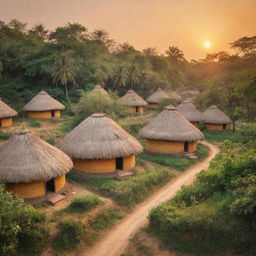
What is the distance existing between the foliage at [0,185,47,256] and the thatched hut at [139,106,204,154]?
14451mm

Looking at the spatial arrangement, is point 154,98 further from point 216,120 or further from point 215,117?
point 216,120

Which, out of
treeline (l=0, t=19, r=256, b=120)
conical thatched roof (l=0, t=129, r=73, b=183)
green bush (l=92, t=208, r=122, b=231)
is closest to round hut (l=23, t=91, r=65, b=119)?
treeline (l=0, t=19, r=256, b=120)

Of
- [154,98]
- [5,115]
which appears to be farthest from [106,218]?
[154,98]

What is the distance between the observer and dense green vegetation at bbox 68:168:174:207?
17.8m

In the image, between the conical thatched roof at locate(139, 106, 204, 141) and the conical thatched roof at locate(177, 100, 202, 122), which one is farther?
the conical thatched roof at locate(177, 100, 202, 122)

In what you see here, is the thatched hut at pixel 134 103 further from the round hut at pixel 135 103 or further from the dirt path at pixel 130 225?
the dirt path at pixel 130 225

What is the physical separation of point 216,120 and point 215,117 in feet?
1.37

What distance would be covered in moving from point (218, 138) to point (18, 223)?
87.2ft

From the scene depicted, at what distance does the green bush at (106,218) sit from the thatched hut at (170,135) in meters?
10.7

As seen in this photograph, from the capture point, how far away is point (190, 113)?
37.2 metres

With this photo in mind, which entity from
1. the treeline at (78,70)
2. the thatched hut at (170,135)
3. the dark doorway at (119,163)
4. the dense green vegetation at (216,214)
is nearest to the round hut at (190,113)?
the treeline at (78,70)

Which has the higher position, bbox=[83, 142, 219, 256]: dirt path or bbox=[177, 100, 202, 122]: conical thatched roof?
bbox=[177, 100, 202, 122]: conical thatched roof

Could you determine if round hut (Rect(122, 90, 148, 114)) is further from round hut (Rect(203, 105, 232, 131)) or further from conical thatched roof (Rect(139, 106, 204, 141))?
conical thatched roof (Rect(139, 106, 204, 141))

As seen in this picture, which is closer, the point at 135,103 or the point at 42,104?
the point at 42,104
